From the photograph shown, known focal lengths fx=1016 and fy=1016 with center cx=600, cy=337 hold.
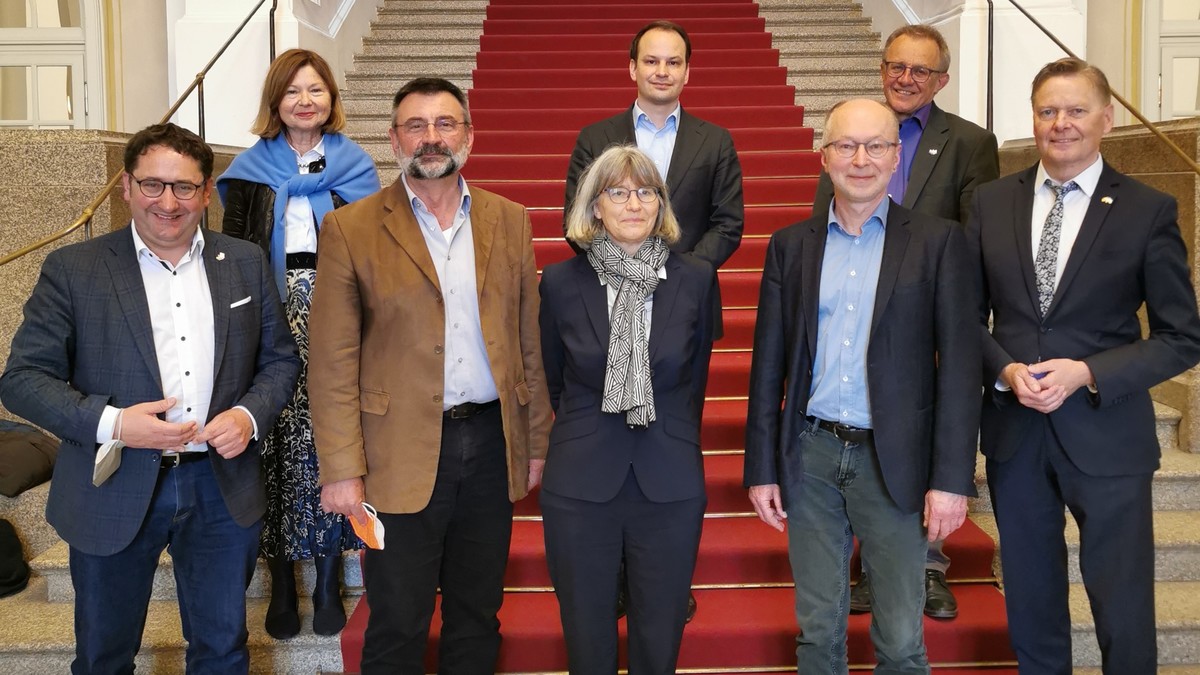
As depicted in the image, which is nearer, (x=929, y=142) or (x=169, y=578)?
(x=929, y=142)

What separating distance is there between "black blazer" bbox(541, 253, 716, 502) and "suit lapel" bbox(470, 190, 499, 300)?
16 cm

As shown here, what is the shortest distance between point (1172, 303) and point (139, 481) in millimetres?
2392

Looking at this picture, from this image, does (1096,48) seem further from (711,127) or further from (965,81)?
(711,127)

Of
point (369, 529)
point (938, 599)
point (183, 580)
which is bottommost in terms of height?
point (938, 599)

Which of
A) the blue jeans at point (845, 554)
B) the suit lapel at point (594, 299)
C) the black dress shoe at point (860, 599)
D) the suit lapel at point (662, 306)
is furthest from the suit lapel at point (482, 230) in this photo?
the black dress shoe at point (860, 599)

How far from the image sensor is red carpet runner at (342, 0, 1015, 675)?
10.0 feet

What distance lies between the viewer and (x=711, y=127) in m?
3.07

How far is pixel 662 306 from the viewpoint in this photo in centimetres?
233

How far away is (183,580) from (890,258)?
1825mm

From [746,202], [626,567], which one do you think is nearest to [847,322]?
[626,567]

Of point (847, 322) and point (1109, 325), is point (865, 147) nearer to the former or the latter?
point (847, 322)

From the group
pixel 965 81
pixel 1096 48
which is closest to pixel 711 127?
pixel 965 81

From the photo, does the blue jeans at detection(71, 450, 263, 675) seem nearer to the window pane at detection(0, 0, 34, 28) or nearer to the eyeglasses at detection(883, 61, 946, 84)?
the eyeglasses at detection(883, 61, 946, 84)

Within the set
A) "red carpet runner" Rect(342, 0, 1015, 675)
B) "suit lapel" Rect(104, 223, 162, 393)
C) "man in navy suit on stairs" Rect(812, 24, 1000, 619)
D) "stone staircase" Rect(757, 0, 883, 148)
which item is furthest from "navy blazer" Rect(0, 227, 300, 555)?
"stone staircase" Rect(757, 0, 883, 148)
